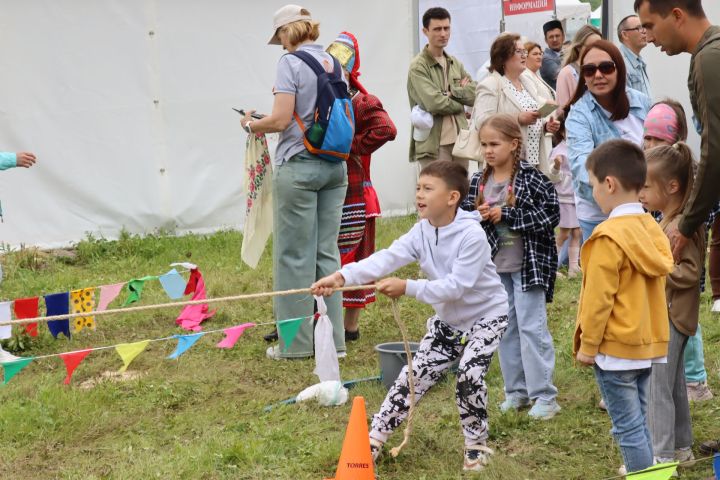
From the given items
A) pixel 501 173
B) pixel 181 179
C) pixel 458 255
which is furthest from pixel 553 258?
pixel 181 179

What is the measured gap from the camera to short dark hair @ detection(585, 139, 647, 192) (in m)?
3.69

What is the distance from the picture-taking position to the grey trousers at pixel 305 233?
240 inches

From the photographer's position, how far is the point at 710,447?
14.5 ft

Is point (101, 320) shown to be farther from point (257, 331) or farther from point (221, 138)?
point (221, 138)

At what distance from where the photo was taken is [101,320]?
7.46 m

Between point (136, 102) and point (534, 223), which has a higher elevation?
point (136, 102)

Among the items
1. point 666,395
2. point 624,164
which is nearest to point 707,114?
point 624,164

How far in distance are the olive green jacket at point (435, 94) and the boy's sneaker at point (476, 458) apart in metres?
4.51

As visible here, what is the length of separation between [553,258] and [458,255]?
878mm

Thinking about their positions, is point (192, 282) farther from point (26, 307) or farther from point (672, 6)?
point (672, 6)

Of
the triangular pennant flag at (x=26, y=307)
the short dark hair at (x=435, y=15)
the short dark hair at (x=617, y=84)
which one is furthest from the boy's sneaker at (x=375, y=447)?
the short dark hair at (x=435, y=15)

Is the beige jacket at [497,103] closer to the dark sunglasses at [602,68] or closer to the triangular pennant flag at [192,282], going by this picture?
the dark sunglasses at [602,68]

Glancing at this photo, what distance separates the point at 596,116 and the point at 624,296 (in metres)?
2.01

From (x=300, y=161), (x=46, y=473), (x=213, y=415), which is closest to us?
(x=46, y=473)
